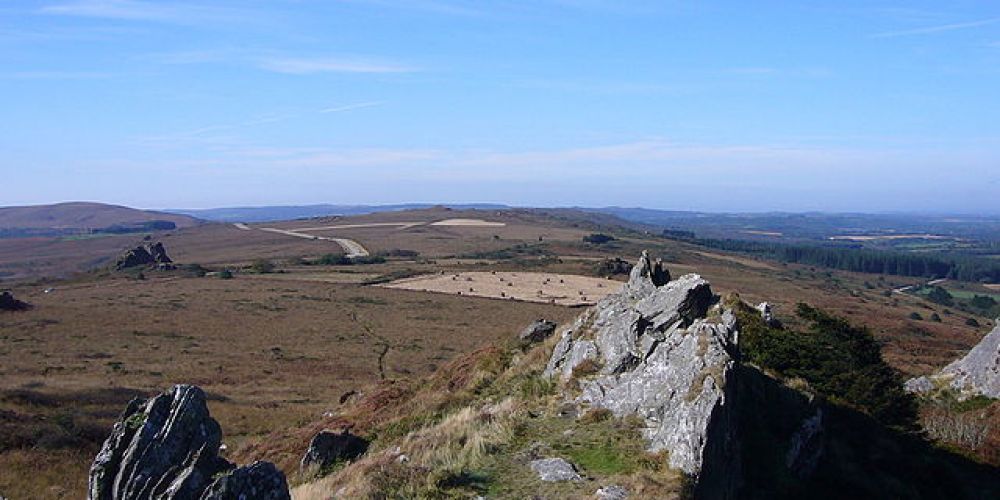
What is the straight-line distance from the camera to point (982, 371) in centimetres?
3412

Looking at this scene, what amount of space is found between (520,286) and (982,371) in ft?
223

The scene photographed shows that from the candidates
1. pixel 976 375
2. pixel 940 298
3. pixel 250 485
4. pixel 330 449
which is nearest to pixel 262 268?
pixel 976 375

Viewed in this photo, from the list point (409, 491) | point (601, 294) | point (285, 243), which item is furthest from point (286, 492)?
point (285, 243)

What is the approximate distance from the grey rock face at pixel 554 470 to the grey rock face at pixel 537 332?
1464cm

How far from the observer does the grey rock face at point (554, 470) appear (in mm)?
13016

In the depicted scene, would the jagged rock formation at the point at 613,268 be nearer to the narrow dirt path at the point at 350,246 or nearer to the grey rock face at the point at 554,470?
the narrow dirt path at the point at 350,246

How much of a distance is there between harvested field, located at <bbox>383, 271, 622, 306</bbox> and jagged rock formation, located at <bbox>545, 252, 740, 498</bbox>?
6021cm

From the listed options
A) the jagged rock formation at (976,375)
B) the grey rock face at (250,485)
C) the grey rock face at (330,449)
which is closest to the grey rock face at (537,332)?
the grey rock face at (330,449)

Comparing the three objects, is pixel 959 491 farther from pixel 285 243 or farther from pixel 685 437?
pixel 285 243

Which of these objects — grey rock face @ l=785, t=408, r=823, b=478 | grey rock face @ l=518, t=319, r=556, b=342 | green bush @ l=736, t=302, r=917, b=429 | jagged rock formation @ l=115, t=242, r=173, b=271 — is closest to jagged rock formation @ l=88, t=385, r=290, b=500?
grey rock face @ l=785, t=408, r=823, b=478

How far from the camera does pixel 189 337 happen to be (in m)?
62.0

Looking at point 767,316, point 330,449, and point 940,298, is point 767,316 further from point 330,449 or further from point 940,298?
point 940,298

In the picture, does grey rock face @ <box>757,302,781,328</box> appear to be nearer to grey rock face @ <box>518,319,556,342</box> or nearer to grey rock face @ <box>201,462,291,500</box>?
grey rock face @ <box>518,319,556,342</box>

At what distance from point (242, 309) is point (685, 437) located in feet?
241
